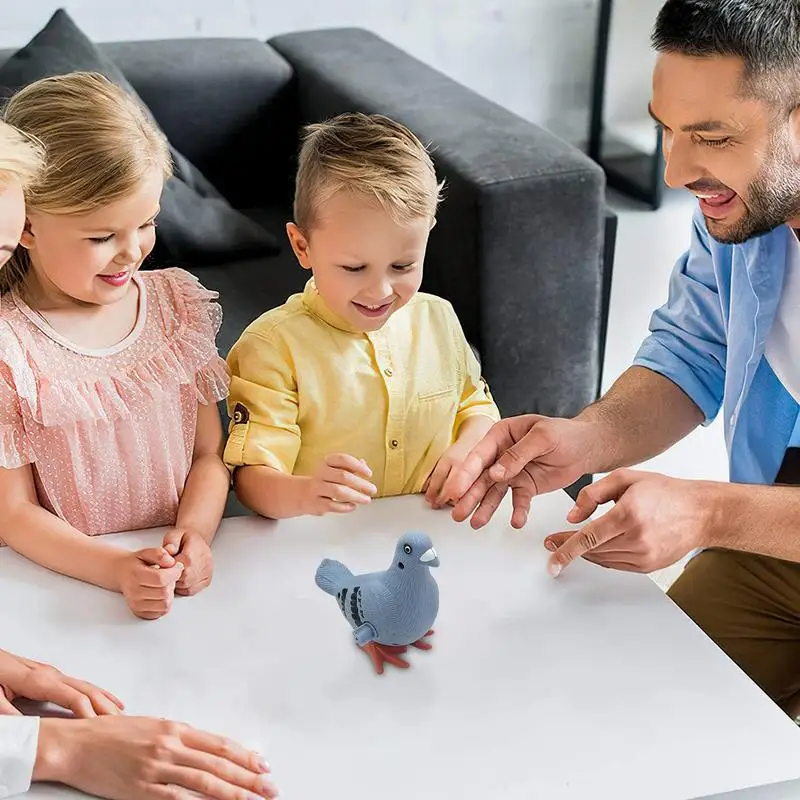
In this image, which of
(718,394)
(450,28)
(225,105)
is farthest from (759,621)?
(450,28)

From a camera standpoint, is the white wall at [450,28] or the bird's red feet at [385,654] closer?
the bird's red feet at [385,654]

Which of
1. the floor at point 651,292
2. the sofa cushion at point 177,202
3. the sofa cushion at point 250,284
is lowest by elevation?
the floor at point 651,292

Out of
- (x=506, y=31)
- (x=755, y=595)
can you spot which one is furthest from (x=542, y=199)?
(x=506, y=31)

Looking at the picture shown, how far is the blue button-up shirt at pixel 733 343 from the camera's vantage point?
1451 mm

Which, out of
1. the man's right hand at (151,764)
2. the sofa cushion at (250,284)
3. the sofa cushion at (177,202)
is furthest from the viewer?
the sofa cushion at (177,202)

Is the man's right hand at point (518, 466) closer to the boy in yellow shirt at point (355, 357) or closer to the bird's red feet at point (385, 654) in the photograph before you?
the boy in yellow shirt at point (355, 357)

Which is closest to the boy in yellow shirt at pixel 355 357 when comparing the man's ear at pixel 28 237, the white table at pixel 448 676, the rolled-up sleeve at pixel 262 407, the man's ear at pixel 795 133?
the rolled-up sleeve at pixel 262 407

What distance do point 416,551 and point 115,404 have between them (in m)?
0.41

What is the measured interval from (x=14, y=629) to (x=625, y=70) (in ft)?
11.4

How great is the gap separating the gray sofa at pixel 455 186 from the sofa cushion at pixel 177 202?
4 cm

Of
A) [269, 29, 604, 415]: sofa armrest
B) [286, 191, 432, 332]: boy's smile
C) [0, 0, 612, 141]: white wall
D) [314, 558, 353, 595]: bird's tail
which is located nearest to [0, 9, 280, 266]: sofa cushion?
[269, 29, 604, 415]: sofa armrest

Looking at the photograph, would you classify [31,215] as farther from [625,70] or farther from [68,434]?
[625,70]

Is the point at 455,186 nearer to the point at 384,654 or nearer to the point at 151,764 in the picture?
the point at 384,654

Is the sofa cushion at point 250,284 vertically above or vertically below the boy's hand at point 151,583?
below
